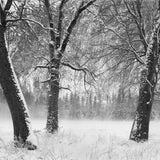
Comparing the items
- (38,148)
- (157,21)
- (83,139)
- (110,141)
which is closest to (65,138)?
(83,139)

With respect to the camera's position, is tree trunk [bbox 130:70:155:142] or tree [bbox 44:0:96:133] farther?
tree [bbox 44:0:96:133]

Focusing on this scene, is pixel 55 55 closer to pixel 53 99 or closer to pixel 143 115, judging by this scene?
pixel 53 99

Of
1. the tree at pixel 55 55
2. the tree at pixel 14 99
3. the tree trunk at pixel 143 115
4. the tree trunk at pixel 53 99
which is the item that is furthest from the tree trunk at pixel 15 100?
the tree trunk at pixel 143 115

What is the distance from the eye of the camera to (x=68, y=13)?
34.1 feet

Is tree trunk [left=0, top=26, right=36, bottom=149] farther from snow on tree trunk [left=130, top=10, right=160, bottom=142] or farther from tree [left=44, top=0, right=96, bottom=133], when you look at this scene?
snow on tree trunk [left=130, top=10, right=160, bottom=142]

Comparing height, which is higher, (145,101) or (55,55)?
(55,55)

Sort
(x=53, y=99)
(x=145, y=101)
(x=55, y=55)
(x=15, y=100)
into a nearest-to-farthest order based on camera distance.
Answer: (x=15, y=100) → (x=145, y=101) → (x=55, y=55) → (x=53, y=99)

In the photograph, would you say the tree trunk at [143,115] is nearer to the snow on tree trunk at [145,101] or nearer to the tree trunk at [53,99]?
the snow on tree trunk at [145,101]

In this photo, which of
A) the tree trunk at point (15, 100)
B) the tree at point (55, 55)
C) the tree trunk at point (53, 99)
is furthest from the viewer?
the tree trunk at point (53, 99)

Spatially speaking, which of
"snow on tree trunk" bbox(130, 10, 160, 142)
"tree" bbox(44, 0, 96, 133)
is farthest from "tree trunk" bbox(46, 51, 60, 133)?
"snow on tree trunk" bbox(130, 10, 160, 142)

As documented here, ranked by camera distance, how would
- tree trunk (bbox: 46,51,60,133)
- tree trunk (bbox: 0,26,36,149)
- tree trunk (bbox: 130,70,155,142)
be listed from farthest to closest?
tree trunk (bbox: 46,51,60,133) < tree trunk (bbox: 130,70,155,142) < tree trunk (bbox: 0,26,36,149)

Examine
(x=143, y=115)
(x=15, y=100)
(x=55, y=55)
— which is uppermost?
(x=55, y=55)

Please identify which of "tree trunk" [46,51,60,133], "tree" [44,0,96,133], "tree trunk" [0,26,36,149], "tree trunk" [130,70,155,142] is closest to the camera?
"tree trunk" [0,26,36,149]

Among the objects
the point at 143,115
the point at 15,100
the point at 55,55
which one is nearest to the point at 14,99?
the point at 15,100
